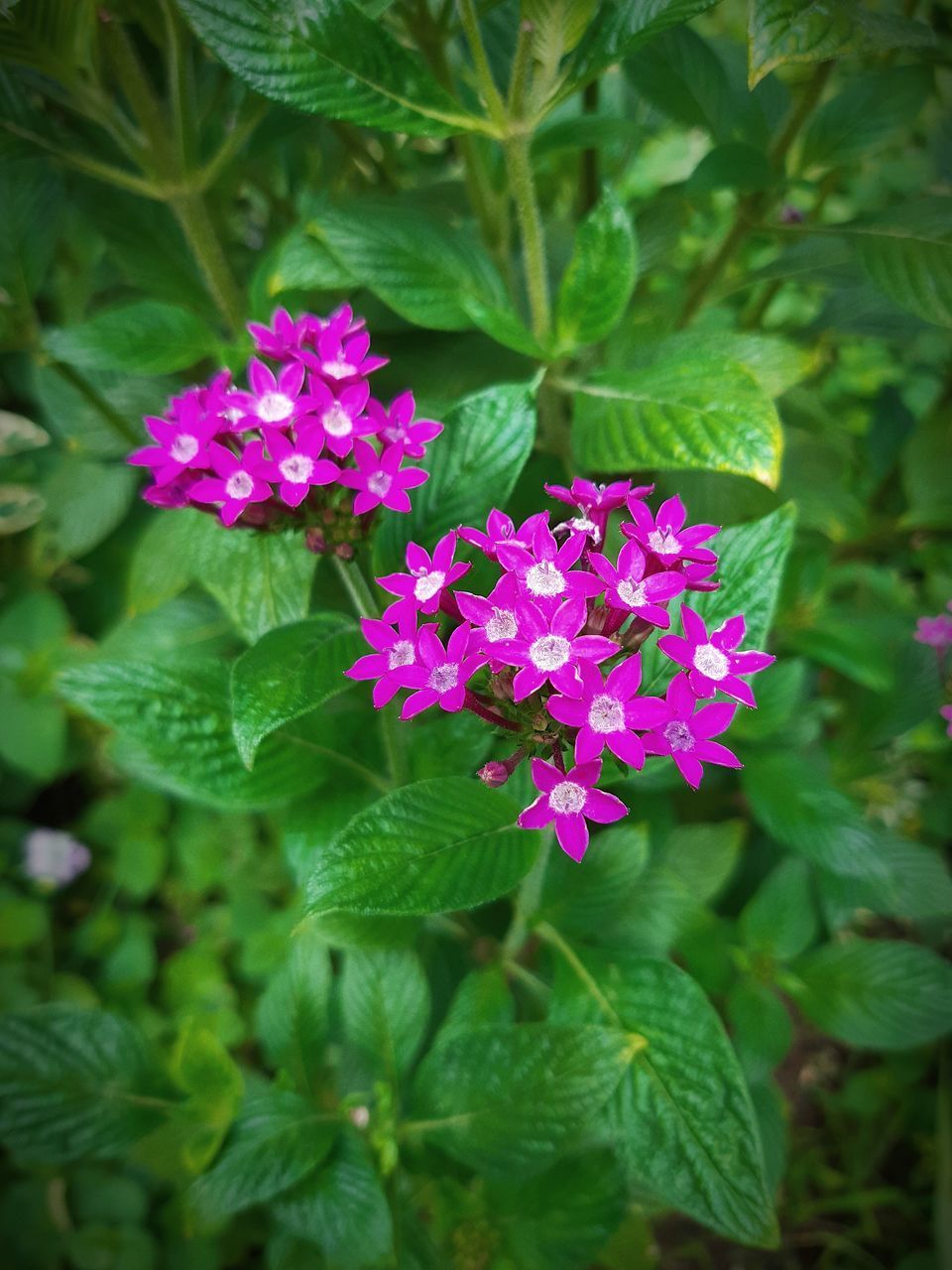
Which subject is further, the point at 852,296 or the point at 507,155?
the point at 852,296

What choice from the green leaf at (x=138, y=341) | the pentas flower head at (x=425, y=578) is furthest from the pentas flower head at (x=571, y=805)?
the green leaf at (x=138, y=341)

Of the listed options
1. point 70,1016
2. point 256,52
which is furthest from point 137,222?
point 70,1016

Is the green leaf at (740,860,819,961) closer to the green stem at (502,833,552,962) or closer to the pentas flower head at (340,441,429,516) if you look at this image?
the green stem at (502,833,552,962)

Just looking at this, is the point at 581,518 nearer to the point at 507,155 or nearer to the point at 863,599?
the point at 507,155

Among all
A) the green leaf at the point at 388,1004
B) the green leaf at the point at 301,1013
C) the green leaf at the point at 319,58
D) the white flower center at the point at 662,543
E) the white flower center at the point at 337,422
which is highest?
the green leaf at the point at 319,58

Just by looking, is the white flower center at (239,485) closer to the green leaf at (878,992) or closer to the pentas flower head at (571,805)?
the pentas flower head at (571,805)

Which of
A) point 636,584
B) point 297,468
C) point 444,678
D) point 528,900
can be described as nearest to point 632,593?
point 636,584

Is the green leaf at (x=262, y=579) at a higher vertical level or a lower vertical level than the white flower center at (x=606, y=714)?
lower
